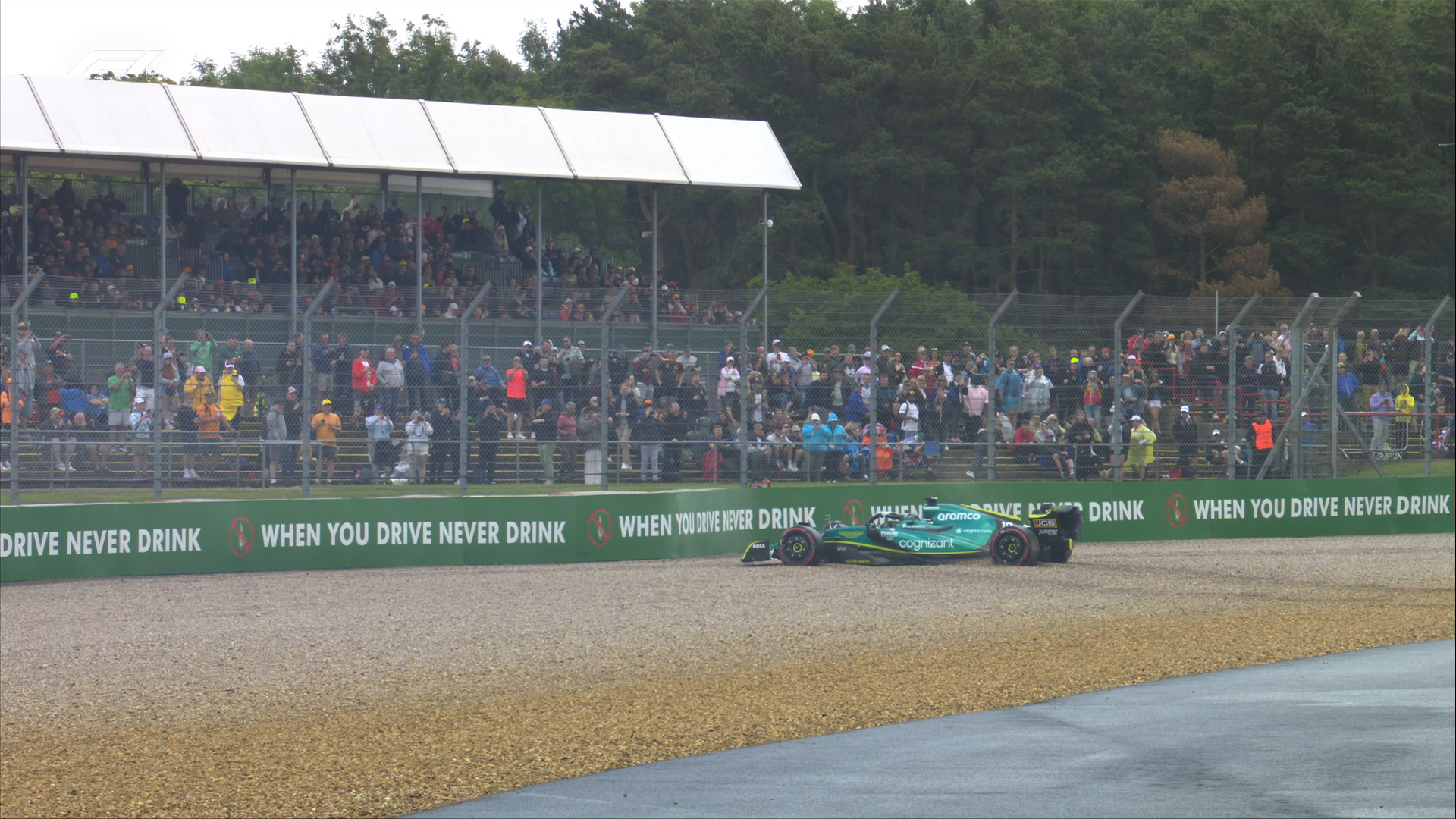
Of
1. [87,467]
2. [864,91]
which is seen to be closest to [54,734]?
[87,467]

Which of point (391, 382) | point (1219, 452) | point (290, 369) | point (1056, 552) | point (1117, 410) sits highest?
point (290, 369)

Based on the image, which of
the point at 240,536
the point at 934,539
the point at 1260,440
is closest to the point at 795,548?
the point at 934,539

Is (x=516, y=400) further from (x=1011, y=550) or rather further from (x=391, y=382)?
(x=1011, y=550)

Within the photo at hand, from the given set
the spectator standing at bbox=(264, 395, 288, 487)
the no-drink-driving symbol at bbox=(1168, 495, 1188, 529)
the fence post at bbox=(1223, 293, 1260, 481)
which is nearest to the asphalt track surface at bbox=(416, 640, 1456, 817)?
the spectator standing at bbox=(264, 395, 288, 487)

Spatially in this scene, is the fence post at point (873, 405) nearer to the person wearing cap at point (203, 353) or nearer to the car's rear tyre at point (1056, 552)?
the car's rear tyre at point (1056, 552)

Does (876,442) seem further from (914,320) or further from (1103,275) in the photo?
(1103,275)

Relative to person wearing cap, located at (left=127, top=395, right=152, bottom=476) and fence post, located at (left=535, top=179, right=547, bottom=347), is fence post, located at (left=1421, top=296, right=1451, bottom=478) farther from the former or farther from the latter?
person wearing cap, located at (left=127, top=395, right=152, bottom=476)

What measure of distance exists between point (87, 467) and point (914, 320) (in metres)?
9.79

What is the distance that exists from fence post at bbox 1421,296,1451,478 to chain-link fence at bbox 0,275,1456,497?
52 millimetres

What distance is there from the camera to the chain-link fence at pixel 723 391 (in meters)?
16.3

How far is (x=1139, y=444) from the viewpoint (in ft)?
66.6

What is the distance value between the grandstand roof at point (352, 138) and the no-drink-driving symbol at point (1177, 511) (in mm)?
10342

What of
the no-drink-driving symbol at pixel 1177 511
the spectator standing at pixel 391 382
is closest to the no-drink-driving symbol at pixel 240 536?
the spectator standing at pixel 391 382

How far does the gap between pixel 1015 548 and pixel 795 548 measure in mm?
2477
